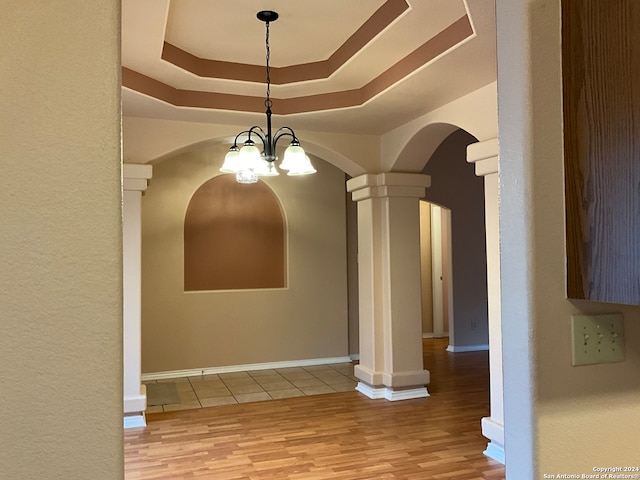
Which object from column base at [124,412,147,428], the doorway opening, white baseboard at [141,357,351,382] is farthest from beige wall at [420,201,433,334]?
column base at [124,412,147,428]

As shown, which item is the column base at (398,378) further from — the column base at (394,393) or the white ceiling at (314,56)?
the white ceiling at (314,56)

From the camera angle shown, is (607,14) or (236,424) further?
(236,424)

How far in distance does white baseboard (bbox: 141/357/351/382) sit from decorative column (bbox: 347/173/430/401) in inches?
65.2

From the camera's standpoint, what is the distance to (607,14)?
3.61ft

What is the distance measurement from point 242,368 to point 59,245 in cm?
581

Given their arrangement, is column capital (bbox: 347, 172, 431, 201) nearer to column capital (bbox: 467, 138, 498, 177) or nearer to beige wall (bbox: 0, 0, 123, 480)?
column capital (bbox: 467, 138, 498, 177)

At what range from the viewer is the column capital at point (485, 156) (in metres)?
3.50

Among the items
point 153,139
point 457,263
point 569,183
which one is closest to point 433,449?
point 569,183

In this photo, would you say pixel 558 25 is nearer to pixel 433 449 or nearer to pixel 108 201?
pixel 108 201

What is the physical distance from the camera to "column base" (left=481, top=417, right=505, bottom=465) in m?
3.51

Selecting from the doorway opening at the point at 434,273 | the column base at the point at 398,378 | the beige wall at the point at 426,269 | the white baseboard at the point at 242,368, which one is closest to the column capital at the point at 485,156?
the column base at the point at 398,378

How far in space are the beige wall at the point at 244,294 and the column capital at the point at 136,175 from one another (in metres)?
1.65

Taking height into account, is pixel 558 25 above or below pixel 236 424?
above

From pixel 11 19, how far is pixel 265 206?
5883 mm
